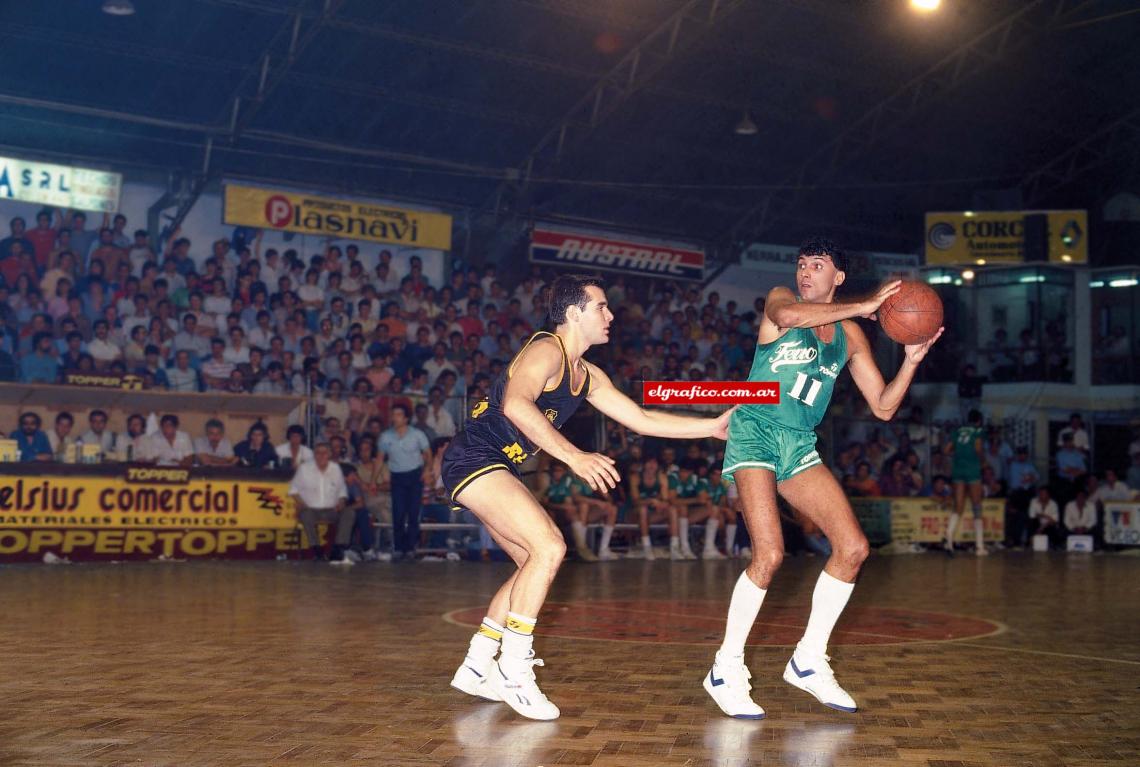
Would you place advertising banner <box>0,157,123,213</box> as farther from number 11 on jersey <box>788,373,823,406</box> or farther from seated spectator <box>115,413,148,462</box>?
number 11 on jersey <box>788,373,823,406</box>

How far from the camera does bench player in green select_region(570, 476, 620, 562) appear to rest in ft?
59.0

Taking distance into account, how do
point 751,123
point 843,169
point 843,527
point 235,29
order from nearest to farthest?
point 843,527 → point 235,29 → point 751,123 → point 843,169

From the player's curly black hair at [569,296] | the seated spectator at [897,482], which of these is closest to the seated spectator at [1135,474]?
the seated spectator at [897,482]

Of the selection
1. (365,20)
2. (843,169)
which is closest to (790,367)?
(365,20)

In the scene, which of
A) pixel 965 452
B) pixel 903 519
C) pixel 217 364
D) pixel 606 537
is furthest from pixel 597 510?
pixel 965 452

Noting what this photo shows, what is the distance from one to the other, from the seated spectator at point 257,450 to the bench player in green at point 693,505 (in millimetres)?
6186

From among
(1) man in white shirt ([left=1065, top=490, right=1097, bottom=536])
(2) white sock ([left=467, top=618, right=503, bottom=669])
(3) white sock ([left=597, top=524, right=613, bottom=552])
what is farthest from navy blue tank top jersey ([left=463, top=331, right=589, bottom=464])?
(1) man in white shirt ([left=1065, top=490, right=1097, bottom=536])

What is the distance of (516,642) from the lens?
5863mm

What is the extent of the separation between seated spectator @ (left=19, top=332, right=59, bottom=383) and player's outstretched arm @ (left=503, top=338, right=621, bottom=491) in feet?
39.9

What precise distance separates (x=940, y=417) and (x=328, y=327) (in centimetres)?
1868

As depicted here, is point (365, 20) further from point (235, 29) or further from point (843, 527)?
point (843, 527)

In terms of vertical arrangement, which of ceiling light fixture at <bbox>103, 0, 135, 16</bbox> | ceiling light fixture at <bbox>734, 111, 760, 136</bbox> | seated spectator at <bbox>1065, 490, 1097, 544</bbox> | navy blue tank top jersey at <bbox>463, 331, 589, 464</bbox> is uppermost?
ceiling light fixture at <bbox>734, 111, 760, 136</bbox>

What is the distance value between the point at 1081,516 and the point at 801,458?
19035 millimetres

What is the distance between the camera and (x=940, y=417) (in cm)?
3209
